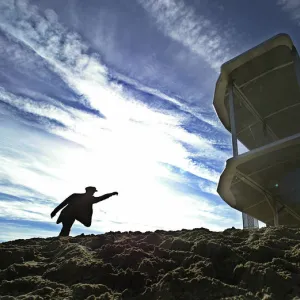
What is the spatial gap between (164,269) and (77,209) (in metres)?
5.87

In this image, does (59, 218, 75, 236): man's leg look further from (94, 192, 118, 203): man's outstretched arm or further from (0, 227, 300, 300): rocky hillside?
(0, 227, 300, 300): rocky hillside

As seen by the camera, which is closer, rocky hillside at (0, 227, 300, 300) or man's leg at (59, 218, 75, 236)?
rocky hillside at (0, 227, 300, 300)

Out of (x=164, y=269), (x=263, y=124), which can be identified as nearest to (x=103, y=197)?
(x=164, y=269)

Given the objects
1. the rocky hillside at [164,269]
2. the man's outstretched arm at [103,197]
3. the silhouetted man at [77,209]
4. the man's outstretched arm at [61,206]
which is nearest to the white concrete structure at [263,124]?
the man's outstretched arm at [103,197]

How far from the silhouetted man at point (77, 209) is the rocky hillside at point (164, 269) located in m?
4.33

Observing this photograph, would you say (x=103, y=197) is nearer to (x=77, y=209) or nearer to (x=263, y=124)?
(x=77, y=209)

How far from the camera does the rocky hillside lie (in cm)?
242

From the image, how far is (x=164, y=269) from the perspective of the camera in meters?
2.92

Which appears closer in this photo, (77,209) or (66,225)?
(66,225)

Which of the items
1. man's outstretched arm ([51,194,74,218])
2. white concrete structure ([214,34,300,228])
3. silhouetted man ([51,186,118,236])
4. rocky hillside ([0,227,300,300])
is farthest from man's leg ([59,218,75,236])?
white concrete structure ([214,34,300,228])

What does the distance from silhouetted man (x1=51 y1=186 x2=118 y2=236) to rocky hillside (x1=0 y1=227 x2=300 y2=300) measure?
4.33 meters

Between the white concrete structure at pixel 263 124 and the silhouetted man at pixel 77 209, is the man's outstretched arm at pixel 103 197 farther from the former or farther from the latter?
the white concrete structure at pixel 263 124

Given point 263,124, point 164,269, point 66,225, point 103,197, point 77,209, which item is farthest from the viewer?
point 263,124

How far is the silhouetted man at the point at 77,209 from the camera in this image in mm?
8156
